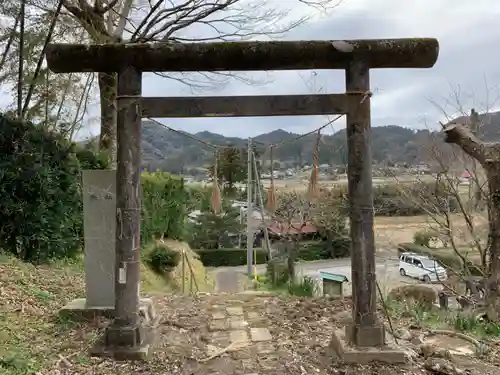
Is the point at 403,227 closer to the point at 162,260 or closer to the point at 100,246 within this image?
the point at 162,260

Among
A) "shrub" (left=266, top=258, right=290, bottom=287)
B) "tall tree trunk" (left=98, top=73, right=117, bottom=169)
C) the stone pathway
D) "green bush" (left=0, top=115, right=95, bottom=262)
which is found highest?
"tall tree trunk" (left=98, top=73, right=117, bottom=169)

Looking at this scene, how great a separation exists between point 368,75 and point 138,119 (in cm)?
201

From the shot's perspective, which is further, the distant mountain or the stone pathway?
the distant mountain

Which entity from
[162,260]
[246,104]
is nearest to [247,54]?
[246,104]

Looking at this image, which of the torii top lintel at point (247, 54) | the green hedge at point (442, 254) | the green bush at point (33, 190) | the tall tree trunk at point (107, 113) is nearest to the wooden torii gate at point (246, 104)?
the torii top lintel at point (247, 54)

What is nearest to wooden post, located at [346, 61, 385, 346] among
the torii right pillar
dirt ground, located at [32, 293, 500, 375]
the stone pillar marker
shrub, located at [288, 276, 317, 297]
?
the torii right pillar

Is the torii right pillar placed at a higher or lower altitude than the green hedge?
higher

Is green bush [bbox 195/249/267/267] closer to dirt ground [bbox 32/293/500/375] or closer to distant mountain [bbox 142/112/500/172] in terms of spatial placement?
distant mountain [bbox 142/112/500/172]

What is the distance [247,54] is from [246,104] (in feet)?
1.36

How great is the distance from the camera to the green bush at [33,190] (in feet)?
21.7

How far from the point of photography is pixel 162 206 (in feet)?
40.3

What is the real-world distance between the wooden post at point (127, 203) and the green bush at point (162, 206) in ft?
23.4

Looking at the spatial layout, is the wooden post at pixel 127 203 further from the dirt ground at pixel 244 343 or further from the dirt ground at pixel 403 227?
the dirt ground at pixel 403 227

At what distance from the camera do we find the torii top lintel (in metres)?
3.73
